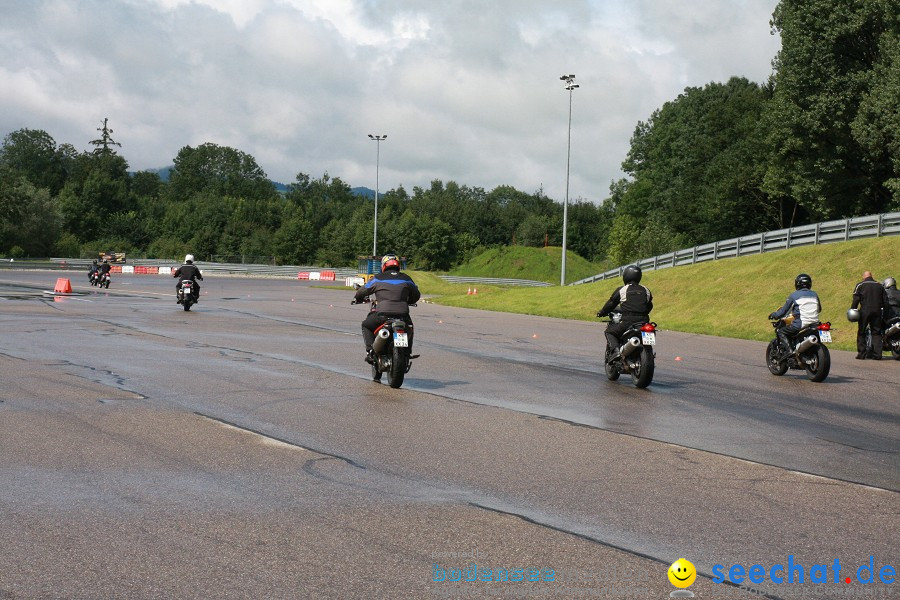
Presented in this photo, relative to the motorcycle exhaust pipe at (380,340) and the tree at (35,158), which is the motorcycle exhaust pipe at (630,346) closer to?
the motorcycle exhaust pipe at (380,340)

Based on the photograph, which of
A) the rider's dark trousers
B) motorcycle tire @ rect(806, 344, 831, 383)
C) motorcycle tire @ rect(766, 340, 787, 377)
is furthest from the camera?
the rider's dark trousers

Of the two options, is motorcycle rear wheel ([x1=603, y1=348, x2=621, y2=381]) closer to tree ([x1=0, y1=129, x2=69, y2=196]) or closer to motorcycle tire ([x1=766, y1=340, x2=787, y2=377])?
motorcycle tire ([x1=766, y1=340, x2=787, y2=377])

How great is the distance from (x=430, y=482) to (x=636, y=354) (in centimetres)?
788

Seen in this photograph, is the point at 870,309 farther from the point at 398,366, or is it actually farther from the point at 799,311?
the point at 398,366

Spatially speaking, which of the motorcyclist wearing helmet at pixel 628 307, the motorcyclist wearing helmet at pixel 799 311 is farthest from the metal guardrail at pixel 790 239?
the motorcyclist wearing helmet at pixel 628 307

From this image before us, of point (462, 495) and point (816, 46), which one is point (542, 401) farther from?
point (816, 46)

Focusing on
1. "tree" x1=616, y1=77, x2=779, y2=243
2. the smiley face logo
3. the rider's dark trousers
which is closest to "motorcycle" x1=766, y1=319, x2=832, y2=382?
the rider's dark trousers

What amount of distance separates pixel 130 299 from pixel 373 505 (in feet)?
111

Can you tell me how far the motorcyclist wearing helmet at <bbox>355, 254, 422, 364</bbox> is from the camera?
1404 centimetres

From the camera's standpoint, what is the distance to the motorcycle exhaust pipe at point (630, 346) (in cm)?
1474

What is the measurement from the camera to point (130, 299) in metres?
38.6

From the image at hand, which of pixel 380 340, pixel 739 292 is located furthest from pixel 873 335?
pixel 739 292

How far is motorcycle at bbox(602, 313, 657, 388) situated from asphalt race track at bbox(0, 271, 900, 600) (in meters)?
0.29

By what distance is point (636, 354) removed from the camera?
588 inches
